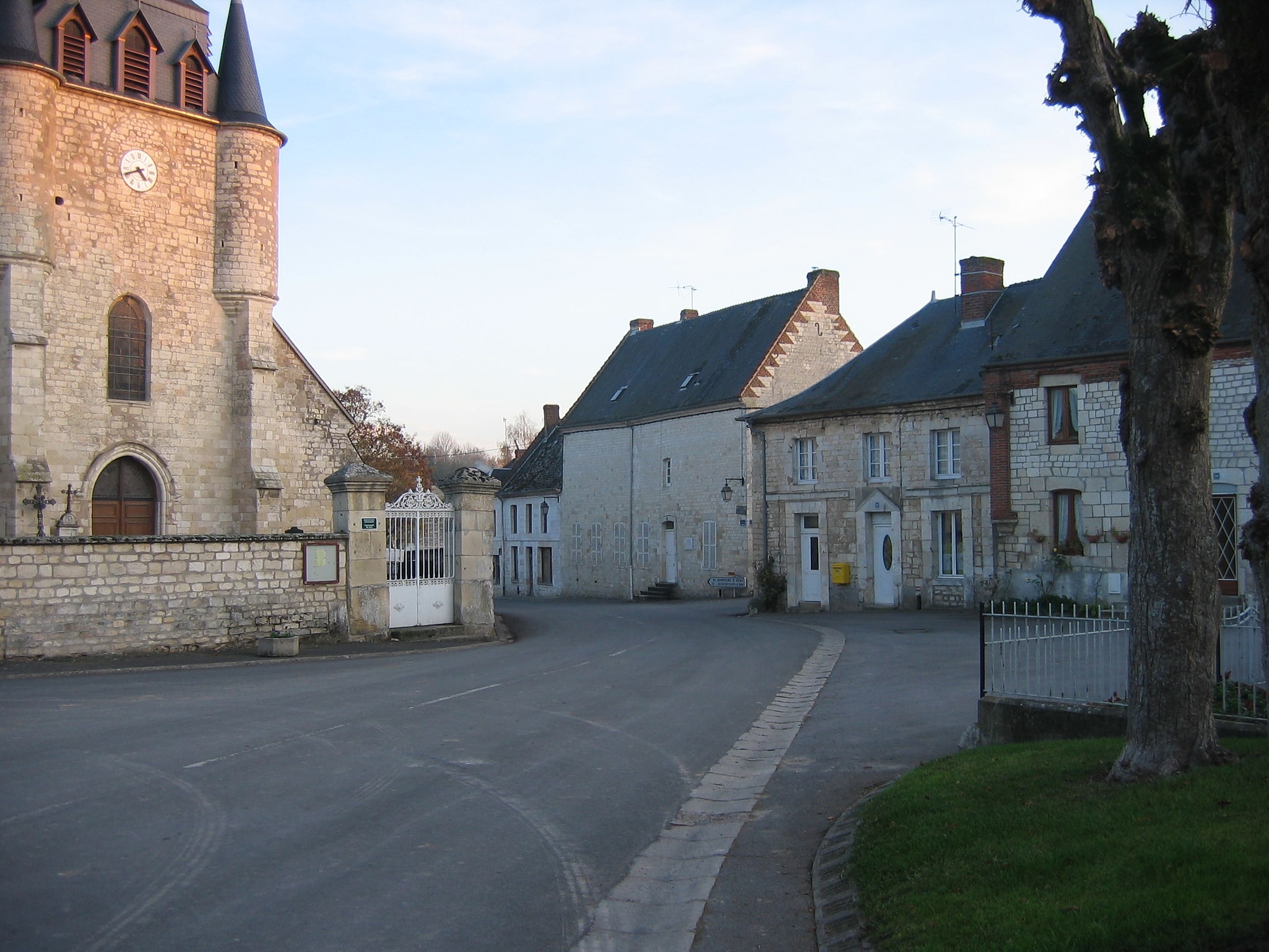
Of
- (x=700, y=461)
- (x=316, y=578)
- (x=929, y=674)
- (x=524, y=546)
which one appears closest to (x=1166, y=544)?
(x=929, y=674)

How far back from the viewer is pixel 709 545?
35781 millimetres

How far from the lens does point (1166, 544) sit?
673cm

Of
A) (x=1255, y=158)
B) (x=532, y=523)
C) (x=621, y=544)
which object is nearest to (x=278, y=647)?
(x=1255, y=158)

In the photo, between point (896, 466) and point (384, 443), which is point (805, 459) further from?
point (384, 443)

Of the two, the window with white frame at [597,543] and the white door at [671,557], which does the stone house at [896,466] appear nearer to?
the white door at [671,557]

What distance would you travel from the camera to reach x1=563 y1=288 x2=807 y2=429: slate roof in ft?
120

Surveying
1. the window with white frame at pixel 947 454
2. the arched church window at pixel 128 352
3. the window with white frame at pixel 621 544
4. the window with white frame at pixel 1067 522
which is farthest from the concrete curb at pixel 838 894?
the window with white frame at pixel 621 544

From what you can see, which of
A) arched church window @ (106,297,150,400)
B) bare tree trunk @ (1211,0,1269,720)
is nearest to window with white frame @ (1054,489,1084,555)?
bare tree trunk @ (1211,0,1269,720)

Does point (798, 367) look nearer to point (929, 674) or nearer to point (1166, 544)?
point (929, 674)

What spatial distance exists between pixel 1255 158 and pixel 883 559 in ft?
74.5

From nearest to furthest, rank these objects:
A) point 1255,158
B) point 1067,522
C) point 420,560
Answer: point 1255,158, point 420,560, point 1067,522

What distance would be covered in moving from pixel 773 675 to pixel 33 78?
63.0 feet

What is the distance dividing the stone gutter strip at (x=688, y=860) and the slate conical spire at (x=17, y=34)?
811 inches

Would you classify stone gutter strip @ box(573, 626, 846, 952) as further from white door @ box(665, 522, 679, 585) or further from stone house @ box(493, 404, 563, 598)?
stone house @ box(493, 404, 563, 598)
